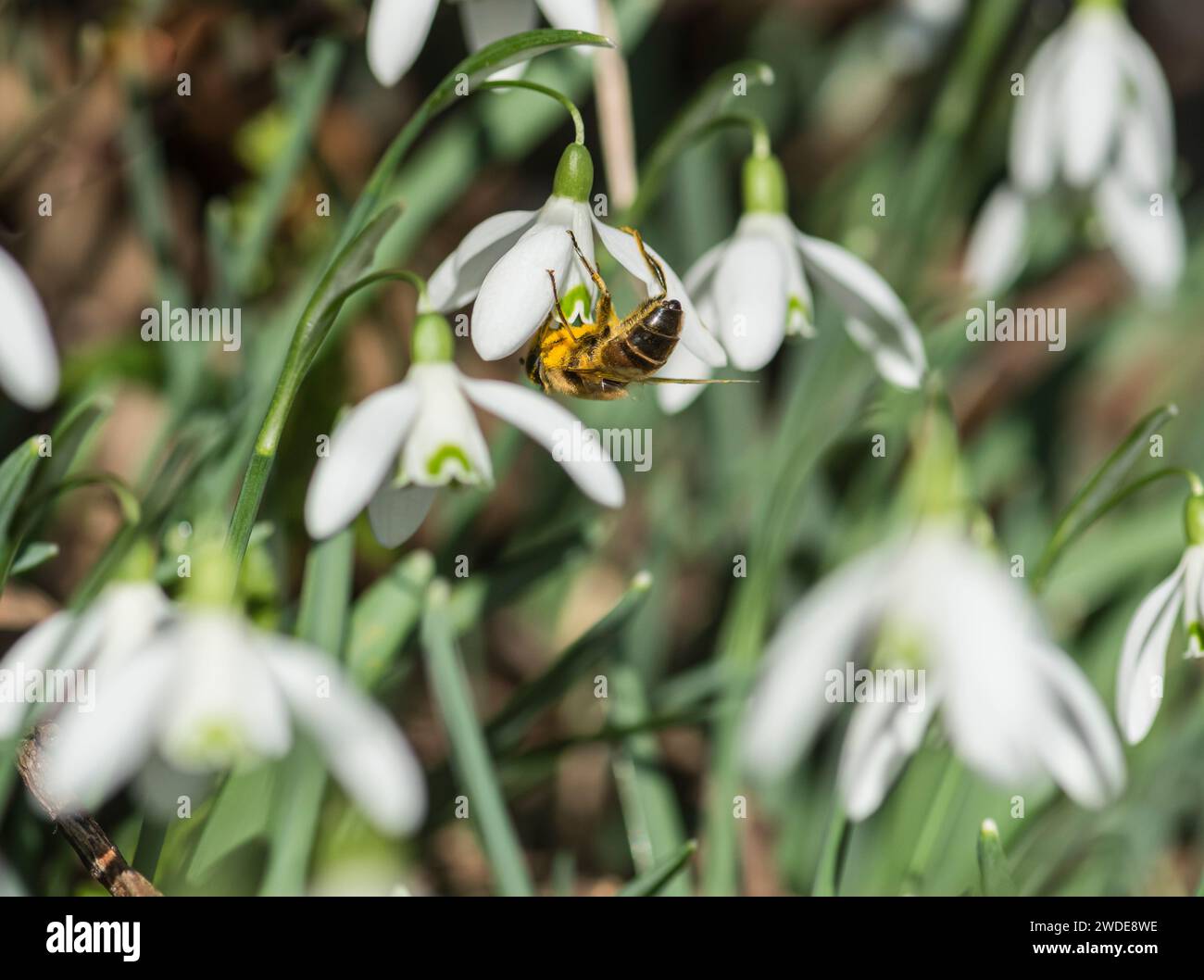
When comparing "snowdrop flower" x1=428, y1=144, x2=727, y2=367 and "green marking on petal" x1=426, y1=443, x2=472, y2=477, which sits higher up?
"snowdrop flower" x1=428, y1=144, x2=727, y2=367

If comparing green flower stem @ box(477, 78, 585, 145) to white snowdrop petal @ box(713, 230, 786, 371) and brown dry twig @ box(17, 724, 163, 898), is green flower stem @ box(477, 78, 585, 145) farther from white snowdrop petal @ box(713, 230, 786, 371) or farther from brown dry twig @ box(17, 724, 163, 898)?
brown dry twig @ box(17, 724, 163, 898)

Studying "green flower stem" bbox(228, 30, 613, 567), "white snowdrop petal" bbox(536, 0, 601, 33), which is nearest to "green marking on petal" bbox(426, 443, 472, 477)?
"green flower stem" bbox(228, 30, 613, 567)

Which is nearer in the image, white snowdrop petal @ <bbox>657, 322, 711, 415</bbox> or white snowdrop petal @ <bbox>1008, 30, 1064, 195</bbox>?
white snowdrop petal @ <bbox>657, 322, 711, 415</bbox>

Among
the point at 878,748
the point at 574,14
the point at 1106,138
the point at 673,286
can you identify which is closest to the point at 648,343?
the point at 673,286

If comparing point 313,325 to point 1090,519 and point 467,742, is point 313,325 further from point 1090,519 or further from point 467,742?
point 1090,519

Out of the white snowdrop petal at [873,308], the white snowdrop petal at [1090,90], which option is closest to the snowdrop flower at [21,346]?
the white snowdrop petal at [873,308]
